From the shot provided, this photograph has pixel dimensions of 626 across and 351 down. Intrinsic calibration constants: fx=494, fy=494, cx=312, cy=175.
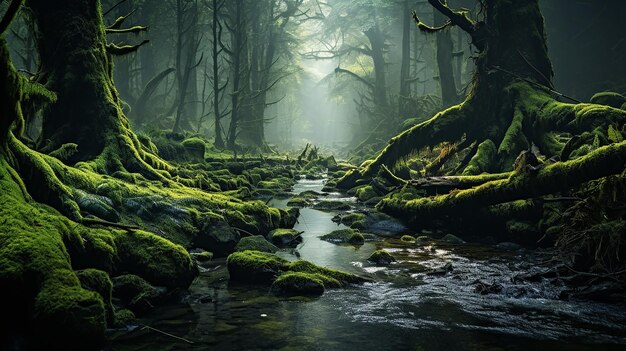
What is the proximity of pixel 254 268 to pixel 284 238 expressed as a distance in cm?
274

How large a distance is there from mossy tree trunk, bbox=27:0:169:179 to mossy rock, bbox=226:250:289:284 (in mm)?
4053

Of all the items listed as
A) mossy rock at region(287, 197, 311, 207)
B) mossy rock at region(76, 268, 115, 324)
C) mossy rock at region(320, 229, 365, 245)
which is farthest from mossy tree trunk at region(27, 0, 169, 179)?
mossy rock at region(287, 197, 311, 207)

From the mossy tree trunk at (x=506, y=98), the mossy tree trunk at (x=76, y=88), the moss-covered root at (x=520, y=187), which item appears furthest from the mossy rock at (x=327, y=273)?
the mossy tree trunk at (x=506, y=98)

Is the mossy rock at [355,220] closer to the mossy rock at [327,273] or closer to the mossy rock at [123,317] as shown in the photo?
the mossy rock at [327,273]

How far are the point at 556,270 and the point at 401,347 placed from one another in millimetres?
3354

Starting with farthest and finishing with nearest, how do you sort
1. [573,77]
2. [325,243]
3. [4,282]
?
[573,77] < [325,243] < [4,282]

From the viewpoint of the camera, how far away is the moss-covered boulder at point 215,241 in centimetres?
864

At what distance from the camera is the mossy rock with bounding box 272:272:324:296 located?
6508 millimetres

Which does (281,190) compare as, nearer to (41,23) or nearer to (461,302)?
(41,23)

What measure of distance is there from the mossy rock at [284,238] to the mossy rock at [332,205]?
422 centimetres

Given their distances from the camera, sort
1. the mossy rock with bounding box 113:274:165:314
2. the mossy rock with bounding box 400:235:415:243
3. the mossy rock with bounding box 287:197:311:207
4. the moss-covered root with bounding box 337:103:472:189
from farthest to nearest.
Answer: the mossy rock with bounding box 287:197:311:207 < the moss-covered root with bounding box 337:103:472:189 < the mossy rock with bounding box 400:235:415:243 < the mossy rock with bounding box 113:274:165:314

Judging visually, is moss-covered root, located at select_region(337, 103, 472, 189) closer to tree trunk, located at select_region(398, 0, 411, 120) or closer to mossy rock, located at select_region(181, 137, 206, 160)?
mossy rock, located at select_region(181, 137, 206, 160)

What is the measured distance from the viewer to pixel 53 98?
8.33 m

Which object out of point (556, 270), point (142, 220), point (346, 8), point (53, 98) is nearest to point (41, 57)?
point (53, 98)
